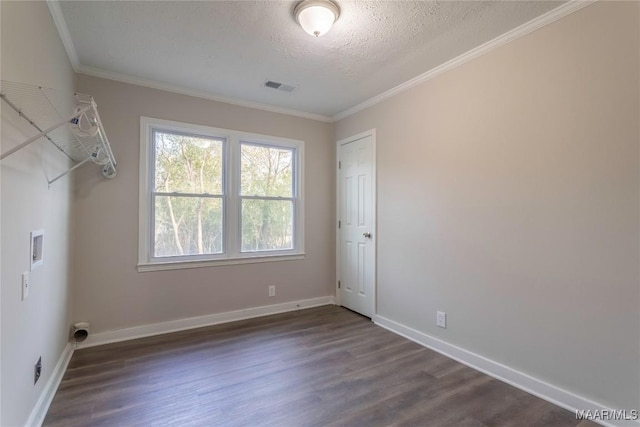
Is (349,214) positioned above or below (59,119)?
below

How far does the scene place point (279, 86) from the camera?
3.29 meters

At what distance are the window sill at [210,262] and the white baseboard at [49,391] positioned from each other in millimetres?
903

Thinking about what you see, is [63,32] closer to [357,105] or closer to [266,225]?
[266,225]

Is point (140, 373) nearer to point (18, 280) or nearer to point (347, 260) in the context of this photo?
point (18, 280)

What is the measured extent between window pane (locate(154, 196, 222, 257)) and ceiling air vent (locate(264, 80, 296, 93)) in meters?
1.40

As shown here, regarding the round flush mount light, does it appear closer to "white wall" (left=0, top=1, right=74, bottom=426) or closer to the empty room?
the empty room

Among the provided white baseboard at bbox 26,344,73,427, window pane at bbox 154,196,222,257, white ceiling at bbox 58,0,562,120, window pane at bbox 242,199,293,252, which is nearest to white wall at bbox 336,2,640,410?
white ceiling at bbox 58,0,562,120

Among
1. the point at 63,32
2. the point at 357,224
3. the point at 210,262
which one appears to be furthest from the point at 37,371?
the point at 357,224

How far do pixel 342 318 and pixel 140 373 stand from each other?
2.12m

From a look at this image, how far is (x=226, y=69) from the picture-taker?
2.89 metres

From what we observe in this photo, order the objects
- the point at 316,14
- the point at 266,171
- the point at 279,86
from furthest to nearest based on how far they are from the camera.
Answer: the point at 266,171, the point at 279,86, the point at 316,14

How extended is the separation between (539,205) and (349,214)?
220 cm

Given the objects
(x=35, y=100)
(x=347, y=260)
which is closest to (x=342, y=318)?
(x=347, y=260)

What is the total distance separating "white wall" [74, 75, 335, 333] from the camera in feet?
9.55
